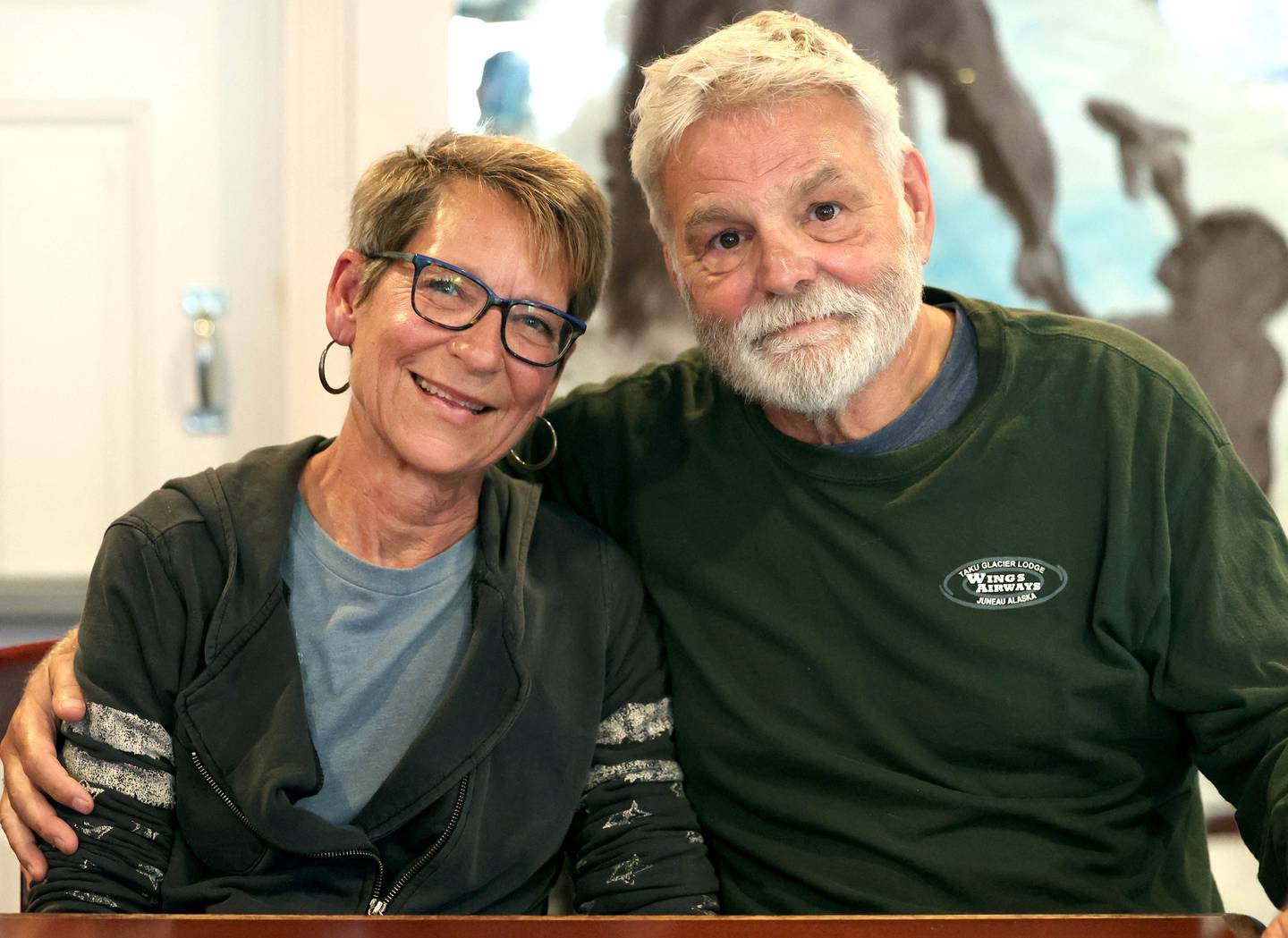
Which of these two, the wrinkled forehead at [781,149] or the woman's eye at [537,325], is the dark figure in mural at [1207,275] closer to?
the wrinkled forehead at [781,149]

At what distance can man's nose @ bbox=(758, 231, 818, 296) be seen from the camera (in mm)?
1535

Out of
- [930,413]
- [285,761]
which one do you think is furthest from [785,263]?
[285,761]

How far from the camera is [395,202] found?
5.06 ft

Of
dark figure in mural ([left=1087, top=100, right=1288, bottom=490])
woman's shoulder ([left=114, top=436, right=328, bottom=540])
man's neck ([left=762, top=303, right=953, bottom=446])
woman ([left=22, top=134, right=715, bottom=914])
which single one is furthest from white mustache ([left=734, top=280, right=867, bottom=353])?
dark figure in mural ([left=1087, top=100, right=1288, bottom=490])

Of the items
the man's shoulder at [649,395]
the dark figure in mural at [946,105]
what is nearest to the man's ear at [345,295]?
the man's shoulder at [649,395]

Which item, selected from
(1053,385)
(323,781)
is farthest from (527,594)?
(1053,385)

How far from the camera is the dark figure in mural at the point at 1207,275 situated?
93.5 inches

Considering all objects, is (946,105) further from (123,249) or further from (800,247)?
(123,249)

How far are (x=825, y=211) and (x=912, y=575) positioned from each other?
1.57 feet

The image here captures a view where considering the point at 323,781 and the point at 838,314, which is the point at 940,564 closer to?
the point at 838,314

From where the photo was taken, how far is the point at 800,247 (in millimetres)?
1548

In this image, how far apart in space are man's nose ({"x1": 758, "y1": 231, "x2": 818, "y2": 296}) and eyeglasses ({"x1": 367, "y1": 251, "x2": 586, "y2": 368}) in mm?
264

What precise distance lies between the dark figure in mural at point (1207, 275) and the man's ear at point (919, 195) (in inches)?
33.6

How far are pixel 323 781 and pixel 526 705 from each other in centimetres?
26
